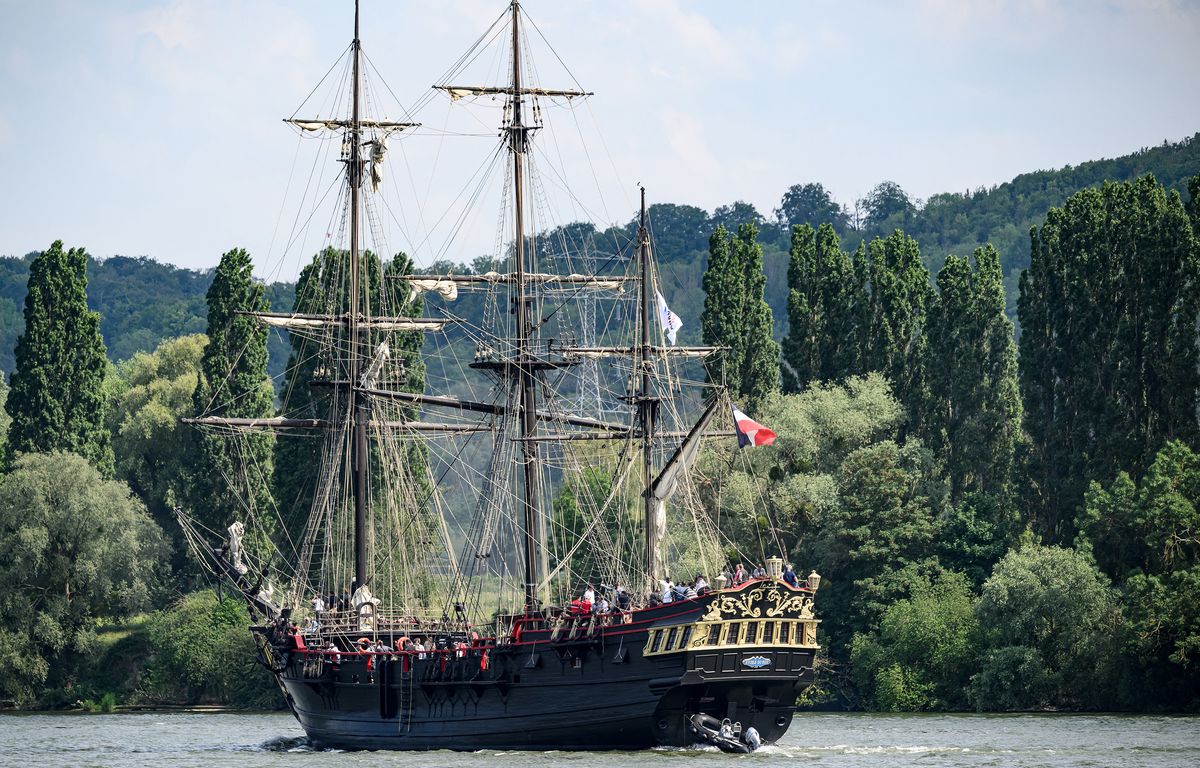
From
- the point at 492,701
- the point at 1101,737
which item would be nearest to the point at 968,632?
the point at 1101,737

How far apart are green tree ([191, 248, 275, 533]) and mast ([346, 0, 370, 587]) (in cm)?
1862

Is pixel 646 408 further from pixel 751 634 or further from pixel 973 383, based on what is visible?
pixel 973 383

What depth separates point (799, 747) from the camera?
58625 mm

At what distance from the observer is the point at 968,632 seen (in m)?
77.8

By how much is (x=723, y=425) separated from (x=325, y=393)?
19.4 m

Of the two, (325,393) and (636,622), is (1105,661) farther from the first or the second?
(325,393)

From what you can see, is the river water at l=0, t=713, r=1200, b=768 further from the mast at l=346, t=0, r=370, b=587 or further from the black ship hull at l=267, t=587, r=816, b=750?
the mast at l=346, t=0, r=370, b=587

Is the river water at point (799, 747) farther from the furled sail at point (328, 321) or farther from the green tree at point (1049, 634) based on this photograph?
the furled sail at point (328, 321)

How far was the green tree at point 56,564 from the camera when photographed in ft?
298

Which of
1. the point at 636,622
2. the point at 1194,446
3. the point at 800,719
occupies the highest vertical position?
the point at 1194,446

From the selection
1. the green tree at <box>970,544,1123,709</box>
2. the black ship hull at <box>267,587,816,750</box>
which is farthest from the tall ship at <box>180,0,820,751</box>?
the green tree at <box>970,544,1123,709</box>

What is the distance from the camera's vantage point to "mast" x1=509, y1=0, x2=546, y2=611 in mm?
64000

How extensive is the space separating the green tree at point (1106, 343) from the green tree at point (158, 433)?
46.4m

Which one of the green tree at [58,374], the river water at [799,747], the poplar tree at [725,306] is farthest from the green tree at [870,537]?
the green tree at [58,374]
